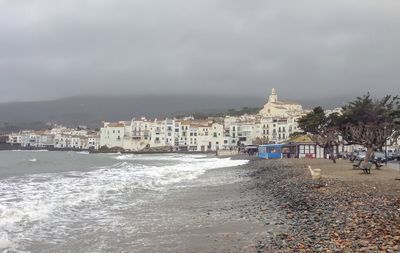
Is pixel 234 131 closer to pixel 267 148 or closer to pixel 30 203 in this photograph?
pixel 267 148

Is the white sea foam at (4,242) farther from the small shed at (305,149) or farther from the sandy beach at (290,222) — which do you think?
the small shed at (305,149)

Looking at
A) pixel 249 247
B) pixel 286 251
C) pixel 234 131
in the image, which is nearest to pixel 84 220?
pixel 249 247

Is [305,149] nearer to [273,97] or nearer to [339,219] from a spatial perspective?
[339,219]

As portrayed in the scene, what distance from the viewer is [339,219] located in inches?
461

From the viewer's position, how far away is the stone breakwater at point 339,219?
29.1ft

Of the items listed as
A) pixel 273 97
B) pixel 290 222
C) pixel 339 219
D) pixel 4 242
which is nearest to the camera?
pixel 4 242

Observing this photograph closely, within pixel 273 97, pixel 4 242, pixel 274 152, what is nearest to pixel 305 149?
pixel 274 152

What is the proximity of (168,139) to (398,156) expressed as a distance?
11071cm

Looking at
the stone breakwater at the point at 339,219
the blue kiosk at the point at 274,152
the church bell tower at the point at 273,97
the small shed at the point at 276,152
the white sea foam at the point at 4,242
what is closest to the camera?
the stone breakwater at the point at 339,219

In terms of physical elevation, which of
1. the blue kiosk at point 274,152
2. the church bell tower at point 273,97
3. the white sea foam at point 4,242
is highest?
the church bell tower at point 273,97

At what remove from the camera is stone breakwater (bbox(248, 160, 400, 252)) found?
888 cm

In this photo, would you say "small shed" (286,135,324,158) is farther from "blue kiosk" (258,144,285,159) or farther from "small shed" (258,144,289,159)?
"blue kiosk" (258,144,285,159)

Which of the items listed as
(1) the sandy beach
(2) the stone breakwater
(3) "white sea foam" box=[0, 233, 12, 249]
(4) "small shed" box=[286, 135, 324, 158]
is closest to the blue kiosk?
Answer: (4) "small shed" box=[286, 135, 324, 158]

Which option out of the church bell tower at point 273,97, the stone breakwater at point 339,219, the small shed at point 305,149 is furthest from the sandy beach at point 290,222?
the church bell tower at point 273,97
